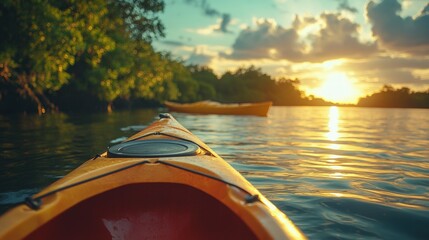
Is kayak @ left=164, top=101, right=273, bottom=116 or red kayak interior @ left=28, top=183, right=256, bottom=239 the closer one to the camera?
red kayak interior @ left=28, top=183, right=256, bottom=239

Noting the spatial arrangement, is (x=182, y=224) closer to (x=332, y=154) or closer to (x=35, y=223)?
(x=35, y=223)

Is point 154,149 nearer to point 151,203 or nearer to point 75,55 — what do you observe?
point 151,203

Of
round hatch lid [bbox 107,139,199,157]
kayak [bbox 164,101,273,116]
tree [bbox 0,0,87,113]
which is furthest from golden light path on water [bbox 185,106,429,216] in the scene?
kayak [bbox 164,101,273,116]

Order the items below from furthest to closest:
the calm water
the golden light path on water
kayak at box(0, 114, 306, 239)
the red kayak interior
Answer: the golden light path on water, the calm water, the red kayak interior, kayak at box(0, 114, 306, 239)

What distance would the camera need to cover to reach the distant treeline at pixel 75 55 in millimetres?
11820

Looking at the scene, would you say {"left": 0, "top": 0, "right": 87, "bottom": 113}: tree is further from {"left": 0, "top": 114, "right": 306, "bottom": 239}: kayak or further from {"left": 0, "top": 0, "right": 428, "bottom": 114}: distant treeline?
{"left": 0, "top": 114, "right": 306, "bottom": 239}: kayak

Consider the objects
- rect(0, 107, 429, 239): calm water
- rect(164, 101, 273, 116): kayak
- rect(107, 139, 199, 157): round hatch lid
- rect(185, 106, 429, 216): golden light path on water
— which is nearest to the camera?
rect(107, 139, 199, 157): round hatch lid

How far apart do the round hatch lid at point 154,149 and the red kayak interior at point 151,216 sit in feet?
0.70

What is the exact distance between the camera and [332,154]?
22.7 feet

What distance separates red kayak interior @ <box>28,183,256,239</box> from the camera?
7.23 feet

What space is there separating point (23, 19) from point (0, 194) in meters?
9.47

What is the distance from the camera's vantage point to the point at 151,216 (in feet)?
7.86

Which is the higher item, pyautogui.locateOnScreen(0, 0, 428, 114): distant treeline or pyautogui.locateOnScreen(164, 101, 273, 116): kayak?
pyautogui.locateOnScreen(0, 0, 428, 114): distant treeline

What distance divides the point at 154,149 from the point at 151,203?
A: 39cm
